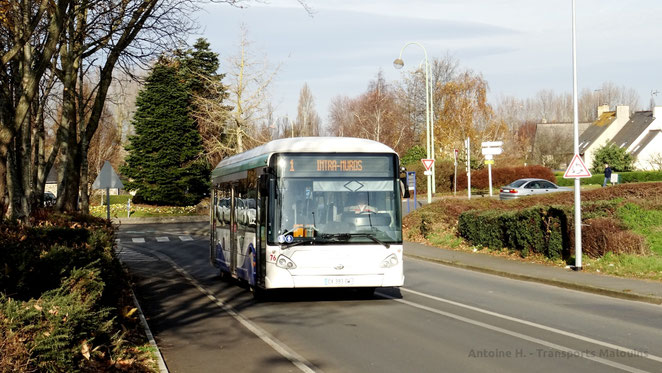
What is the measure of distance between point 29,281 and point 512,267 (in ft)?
49.6

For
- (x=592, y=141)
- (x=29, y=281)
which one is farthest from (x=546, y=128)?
(x=29, y=281)

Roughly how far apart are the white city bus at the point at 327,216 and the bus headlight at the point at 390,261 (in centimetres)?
2

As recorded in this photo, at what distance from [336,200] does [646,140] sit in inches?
3416

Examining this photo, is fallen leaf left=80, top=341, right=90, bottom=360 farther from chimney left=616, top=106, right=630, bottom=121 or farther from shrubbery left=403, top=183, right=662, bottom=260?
chimney left=616, top=106, right=630, bottom=121

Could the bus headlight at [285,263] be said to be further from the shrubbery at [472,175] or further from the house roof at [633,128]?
the house roof at [633,128]

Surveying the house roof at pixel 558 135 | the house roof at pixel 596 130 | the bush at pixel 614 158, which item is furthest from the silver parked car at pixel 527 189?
the house roof at pixel 596 130

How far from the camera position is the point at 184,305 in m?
14.8

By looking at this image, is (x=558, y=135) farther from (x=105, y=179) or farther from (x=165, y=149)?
(x=105, y=179)

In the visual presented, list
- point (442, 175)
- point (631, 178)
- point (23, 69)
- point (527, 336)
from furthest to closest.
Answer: point (442, 175), point (631, 178), point (23, 69), point (527, 336)

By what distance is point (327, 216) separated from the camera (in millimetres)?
13664

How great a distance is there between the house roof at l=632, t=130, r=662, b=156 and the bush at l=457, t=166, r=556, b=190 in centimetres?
3500

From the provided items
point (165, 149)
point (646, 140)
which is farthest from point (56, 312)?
point (646, 140)

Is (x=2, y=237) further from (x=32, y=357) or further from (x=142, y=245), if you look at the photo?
(x=142, y=245)

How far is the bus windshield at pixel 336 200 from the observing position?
1361cm
